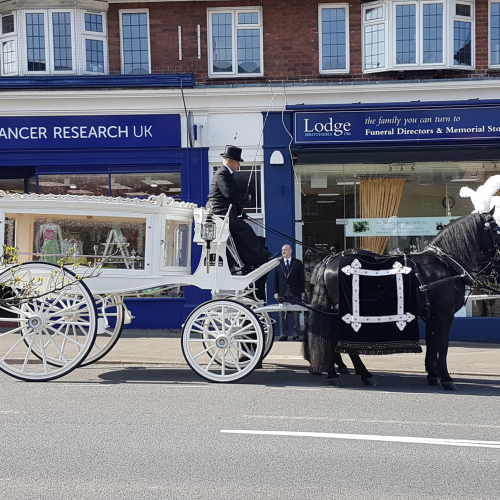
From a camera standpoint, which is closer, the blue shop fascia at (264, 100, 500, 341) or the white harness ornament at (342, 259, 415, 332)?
the white harness ornament at (342, 259, 415, 332)

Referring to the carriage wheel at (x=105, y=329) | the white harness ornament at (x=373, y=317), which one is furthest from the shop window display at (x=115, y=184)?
the white harness ornament at (x=373, y=317)

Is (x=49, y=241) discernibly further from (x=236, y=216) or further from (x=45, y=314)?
(x=236, y=216)

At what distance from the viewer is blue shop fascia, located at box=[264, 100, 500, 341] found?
13102 mm

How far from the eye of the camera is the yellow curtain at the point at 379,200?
13688 mm

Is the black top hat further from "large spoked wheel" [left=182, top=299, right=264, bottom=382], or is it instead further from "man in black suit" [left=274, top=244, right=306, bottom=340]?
"man in black suit" [left=274, top=244, right=306, bottom=340]

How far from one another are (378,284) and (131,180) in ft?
24.5

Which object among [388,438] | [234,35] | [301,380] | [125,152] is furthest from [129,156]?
[388,438]

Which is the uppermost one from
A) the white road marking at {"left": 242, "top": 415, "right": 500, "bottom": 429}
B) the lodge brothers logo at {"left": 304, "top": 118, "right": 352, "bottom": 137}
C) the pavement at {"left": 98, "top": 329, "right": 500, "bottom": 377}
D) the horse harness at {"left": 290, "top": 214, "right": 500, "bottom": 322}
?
the lodge brothers logo at {"left": 304, "top": 118, "right": 352, "bottom": 137}

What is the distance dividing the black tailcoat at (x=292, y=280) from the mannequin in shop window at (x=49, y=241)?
212 inches

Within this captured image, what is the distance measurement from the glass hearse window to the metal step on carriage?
1cm

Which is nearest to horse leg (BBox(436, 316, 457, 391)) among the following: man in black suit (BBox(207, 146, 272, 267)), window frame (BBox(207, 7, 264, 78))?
man in black suit (BBox(207, 146, 272, 267))

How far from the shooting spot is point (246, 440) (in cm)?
561

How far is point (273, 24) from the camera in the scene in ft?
44.8

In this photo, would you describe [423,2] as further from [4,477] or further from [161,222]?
[4,477]
